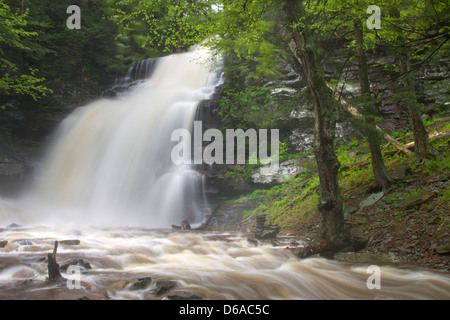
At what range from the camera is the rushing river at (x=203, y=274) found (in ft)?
12.9

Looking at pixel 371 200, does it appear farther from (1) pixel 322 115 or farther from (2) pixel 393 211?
(1) pixel 322 115

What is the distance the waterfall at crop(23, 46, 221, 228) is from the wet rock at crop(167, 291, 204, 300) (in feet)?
27.9

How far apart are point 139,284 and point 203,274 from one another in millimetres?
1183

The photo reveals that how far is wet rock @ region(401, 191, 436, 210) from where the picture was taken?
599 cm

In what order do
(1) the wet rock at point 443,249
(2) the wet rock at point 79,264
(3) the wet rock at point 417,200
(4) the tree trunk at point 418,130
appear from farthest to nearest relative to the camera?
1. (4) the tree trunk at point 418,130
2. (3) the wet rock at point 417,200
3. (2) the wet rock at point 79,264
4. (1) the wet rock at point 443,249

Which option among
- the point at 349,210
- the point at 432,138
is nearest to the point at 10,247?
the point at 349,210

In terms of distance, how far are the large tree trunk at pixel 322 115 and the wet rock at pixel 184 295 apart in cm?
340

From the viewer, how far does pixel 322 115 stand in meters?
5.90

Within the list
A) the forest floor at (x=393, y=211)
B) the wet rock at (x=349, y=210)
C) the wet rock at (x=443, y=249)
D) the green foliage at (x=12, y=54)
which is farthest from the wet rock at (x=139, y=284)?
the green foliage at (x=12, y=54)

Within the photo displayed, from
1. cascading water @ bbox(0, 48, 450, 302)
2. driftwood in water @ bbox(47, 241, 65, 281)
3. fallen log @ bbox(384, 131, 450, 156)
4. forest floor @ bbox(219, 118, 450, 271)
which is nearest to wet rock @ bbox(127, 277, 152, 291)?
cascading water @ bbox(0, 48, 450, 302)

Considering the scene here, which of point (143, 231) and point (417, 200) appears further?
point (143, 231)

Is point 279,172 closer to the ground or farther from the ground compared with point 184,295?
farther from the ground

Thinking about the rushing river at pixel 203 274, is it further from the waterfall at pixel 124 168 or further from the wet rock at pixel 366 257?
the waterfall at pixel 124 168
